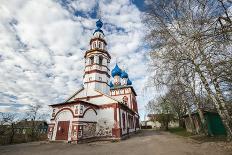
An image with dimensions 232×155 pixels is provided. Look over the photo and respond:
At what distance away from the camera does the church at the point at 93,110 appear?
16.3 metres

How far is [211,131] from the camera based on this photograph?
17141 mm

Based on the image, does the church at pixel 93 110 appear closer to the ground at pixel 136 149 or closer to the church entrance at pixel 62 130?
the church entrance at pixel 62 130

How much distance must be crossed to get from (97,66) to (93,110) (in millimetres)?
7047

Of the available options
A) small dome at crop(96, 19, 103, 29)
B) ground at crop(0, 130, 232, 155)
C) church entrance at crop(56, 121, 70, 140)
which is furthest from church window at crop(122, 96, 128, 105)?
ground at crop(0, 130, 232, 155)

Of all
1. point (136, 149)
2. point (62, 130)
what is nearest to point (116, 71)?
point (62, 130)

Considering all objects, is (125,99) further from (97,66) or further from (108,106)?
(108,106)

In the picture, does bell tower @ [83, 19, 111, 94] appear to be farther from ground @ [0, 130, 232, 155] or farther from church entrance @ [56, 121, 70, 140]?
ground @ [0, 130, 232, 155]

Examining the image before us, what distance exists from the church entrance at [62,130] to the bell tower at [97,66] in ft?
21.3

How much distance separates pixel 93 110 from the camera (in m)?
18.5

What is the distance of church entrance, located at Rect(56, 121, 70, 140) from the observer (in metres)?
16.3

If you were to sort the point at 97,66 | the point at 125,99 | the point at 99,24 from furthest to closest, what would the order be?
the point at 125,99 < the point at 99,24 < the point at 97,66

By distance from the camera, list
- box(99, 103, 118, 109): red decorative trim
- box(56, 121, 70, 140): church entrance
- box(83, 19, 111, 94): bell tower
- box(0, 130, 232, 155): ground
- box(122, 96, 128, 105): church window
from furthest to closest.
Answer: box(122, 96, 128, 105): church window < box(83, 19, 111, 94): bell tower < box(99, 103, 118, 109): red decorative trim < box(56, 121, 70, 140): church entrance < box(0, 130, 232, 155): ground

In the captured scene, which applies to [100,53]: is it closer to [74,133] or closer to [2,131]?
[74,133]

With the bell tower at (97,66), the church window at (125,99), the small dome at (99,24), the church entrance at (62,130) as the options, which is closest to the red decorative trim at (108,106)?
the bell tower at (97,66)
